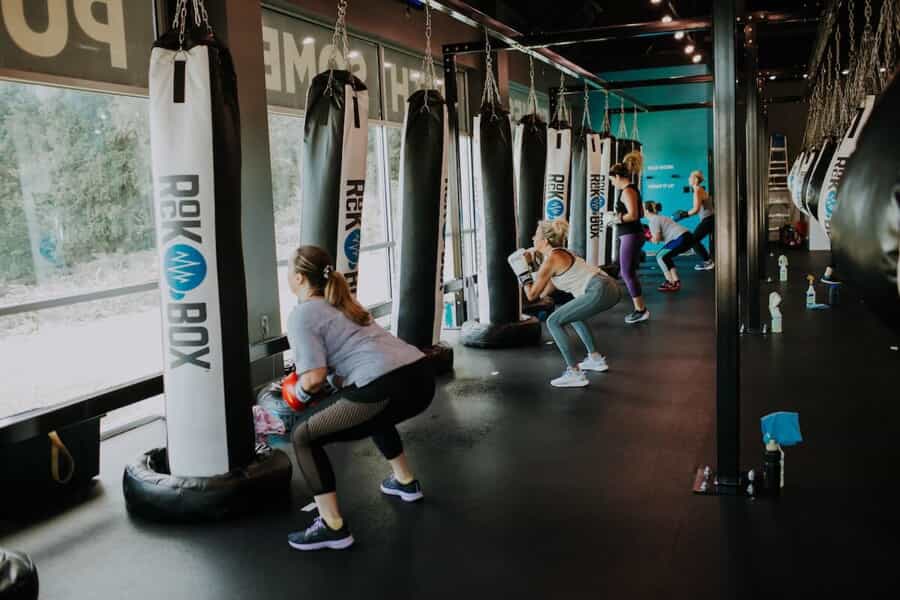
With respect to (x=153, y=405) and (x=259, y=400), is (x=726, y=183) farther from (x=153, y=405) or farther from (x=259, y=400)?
(x=153, y=405)

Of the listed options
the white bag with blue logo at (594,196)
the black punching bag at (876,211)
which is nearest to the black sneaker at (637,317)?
the white bag with blue logo at (594,196)

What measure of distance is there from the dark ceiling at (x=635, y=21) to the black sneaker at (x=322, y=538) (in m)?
6.47

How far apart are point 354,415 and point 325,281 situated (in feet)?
1.81

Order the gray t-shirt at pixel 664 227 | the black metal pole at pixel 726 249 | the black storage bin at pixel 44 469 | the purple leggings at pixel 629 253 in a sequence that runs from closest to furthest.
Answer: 1. the black metal pole at pixel 726 249
2. the black storage bin at pixel 44 469
3. the purple leggings at pixel 629 253
4. the gray t-shirt at pixel 664 227

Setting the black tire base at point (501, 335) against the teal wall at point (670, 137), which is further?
the teal wall at point (670, 137)

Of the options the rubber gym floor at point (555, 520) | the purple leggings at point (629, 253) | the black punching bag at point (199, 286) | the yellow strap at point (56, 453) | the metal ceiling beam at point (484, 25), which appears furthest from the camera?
the purple leggings at point (629, 253)

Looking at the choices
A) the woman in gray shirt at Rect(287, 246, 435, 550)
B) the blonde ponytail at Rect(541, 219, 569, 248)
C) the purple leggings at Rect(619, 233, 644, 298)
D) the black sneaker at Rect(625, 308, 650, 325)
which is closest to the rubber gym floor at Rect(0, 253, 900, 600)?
the woman in gray shirt at Rect(287, 246, 435, 550)

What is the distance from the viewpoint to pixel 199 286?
3.80 meters

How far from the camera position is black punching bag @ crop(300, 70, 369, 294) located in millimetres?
5410

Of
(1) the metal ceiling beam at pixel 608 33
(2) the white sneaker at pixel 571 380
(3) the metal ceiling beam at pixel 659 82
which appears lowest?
(2) the white sneaker at pixel 571 380

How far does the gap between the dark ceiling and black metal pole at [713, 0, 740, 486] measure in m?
4.35

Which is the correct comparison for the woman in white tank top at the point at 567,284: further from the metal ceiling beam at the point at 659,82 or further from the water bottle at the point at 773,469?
the metal ceiling beam at the point at 659,82

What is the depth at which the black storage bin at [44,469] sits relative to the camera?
4152 mm

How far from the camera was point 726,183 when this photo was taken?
4.05m
